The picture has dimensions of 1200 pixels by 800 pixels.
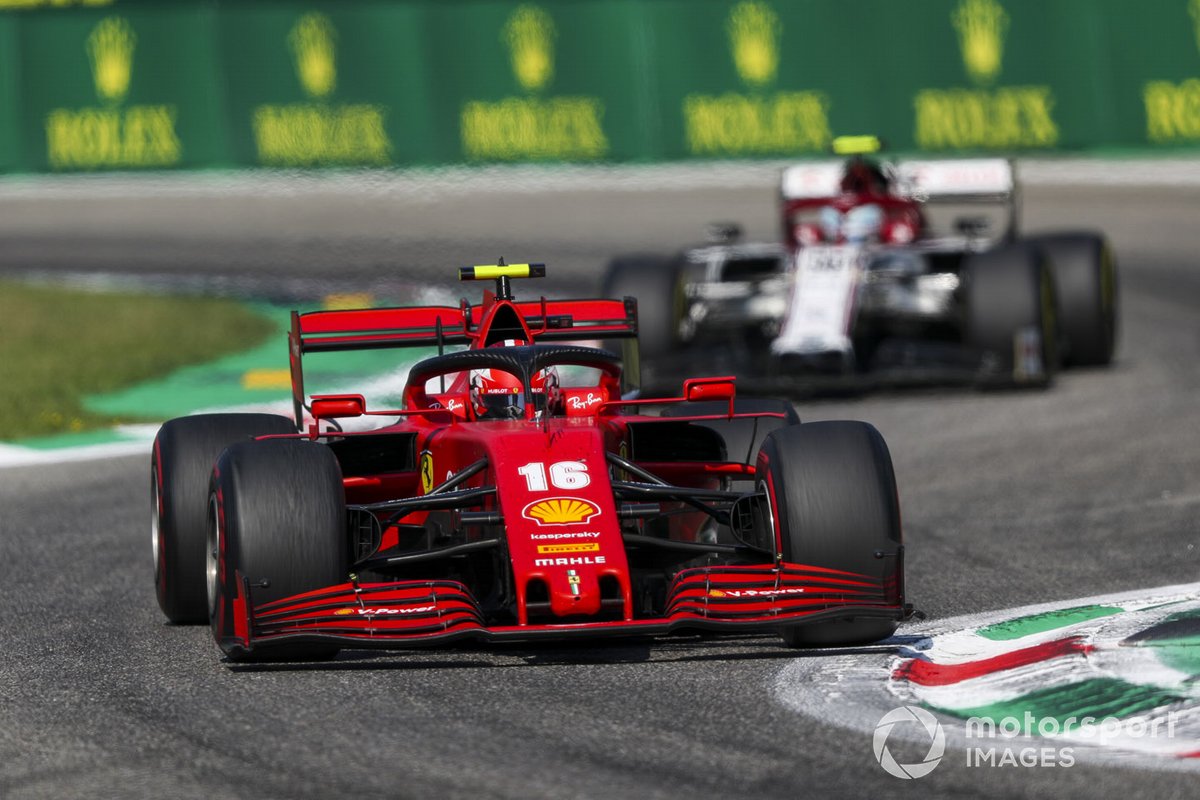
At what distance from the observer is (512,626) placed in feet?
22.7

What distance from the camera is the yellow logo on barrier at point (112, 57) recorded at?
2670 centimetres

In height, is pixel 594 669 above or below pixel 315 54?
below

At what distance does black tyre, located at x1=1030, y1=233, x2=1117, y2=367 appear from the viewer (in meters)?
15.4

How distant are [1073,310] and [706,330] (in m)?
2.69

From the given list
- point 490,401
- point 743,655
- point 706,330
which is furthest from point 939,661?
point 706,330

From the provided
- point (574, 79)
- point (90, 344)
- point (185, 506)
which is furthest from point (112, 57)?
point (185, 506)

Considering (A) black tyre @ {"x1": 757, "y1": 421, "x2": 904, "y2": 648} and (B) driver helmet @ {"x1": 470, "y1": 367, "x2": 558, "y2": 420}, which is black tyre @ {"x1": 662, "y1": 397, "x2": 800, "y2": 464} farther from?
(A) black tyre @ {"x1": 757, "y1": 421, "x2": 904, "y2": 648}

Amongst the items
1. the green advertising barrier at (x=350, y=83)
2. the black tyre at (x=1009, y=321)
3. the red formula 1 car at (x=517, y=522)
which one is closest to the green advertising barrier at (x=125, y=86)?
the green advertising barrier at (x=350, y=83)

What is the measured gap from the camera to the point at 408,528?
824cm

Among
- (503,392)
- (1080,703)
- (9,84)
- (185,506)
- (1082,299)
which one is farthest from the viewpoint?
(9,84)

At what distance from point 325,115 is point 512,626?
20.0 m

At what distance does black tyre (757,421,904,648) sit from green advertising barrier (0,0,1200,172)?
58.4 feet

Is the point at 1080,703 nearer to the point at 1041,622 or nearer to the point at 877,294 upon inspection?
the point at 1041,622

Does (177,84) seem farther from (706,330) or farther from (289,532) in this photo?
(289,532)
